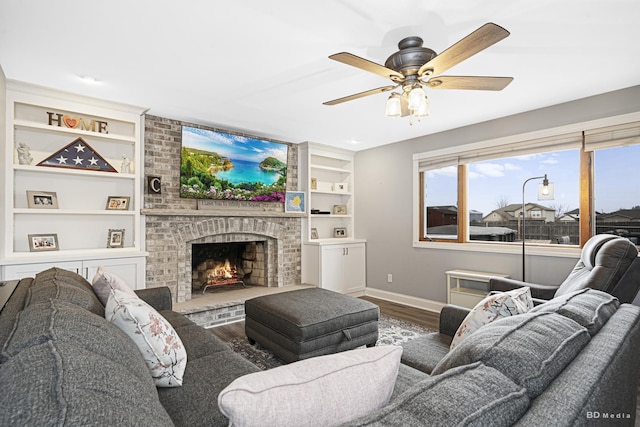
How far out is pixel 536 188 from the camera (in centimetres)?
370

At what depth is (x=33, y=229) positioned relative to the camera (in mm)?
3188

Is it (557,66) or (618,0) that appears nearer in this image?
(618,0)

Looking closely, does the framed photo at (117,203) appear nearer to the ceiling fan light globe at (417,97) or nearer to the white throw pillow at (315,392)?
the ceiling fan light globe at (417,97)

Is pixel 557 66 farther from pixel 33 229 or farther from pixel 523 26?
pixel 33 229

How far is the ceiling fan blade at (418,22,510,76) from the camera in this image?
5.18ft

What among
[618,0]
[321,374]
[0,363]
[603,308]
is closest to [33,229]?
[0,363]

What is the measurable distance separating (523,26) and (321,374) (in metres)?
2.41

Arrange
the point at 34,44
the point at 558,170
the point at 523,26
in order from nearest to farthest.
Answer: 1. the point at 523,26
2. the point at 34,44
3. the point at 558,170

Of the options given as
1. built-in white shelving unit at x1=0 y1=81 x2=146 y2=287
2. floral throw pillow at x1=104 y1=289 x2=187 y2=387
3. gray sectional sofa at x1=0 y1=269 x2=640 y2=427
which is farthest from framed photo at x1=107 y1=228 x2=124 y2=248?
floral throw pillow at x1=104 y1=289 x2=187 y2=387

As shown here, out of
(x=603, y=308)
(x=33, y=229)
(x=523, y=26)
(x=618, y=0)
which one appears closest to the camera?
(x=603, y=308)

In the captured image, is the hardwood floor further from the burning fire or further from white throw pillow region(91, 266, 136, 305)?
white throw pillow region(91, 266, 136, 305)

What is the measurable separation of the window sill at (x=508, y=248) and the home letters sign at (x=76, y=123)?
413 cm

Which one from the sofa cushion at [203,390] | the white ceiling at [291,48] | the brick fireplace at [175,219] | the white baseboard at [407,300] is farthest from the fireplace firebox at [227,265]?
the sofa cushion at [203,390]

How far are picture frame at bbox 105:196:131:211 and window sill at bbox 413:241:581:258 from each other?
3.73m
